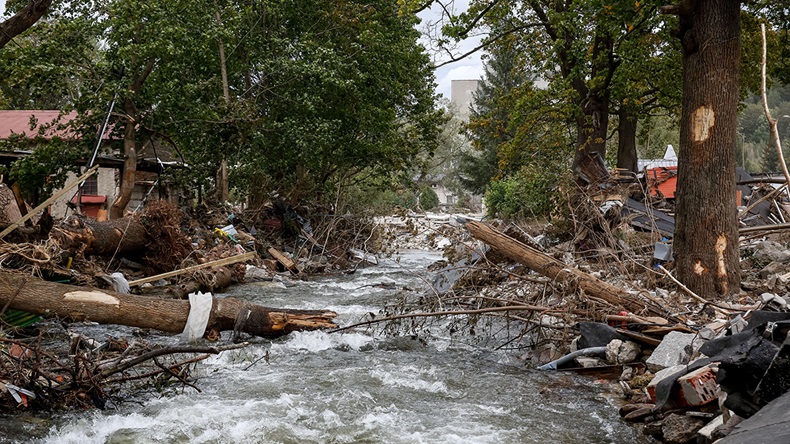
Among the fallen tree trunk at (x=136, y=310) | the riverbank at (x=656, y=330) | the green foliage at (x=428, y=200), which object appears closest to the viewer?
the riverbank at (x=656, y=330)

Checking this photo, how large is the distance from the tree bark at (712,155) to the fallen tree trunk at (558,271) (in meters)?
1.06

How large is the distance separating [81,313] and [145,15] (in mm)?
9148

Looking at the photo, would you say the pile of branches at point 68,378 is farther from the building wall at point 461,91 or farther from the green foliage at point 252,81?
the building wall at point 461,91

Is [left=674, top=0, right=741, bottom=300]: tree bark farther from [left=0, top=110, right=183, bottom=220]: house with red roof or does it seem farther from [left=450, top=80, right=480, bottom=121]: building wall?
[left=450, top=80, right=480, bottom=121]: building wall

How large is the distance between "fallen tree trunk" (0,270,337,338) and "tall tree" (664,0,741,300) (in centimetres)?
427

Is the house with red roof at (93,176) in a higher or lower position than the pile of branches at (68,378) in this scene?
higher

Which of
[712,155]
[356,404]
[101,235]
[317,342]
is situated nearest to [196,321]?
[317,342]

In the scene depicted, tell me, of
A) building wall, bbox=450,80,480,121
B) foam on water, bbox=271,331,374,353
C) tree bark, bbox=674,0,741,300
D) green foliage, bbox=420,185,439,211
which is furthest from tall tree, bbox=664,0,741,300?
building wall, bbox=450,80,480,121

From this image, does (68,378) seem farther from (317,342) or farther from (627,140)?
(627,140)

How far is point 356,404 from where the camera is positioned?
5.42 metres

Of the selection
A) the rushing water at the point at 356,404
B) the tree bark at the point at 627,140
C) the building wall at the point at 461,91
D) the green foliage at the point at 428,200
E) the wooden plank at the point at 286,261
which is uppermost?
the building wall at the point at 461,91

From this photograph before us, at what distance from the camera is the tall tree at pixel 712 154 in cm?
738

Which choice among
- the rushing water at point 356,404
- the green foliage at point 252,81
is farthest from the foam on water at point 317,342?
the green foliage at point 252,81

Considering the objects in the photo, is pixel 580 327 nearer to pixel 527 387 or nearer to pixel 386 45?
pixel 527 387
